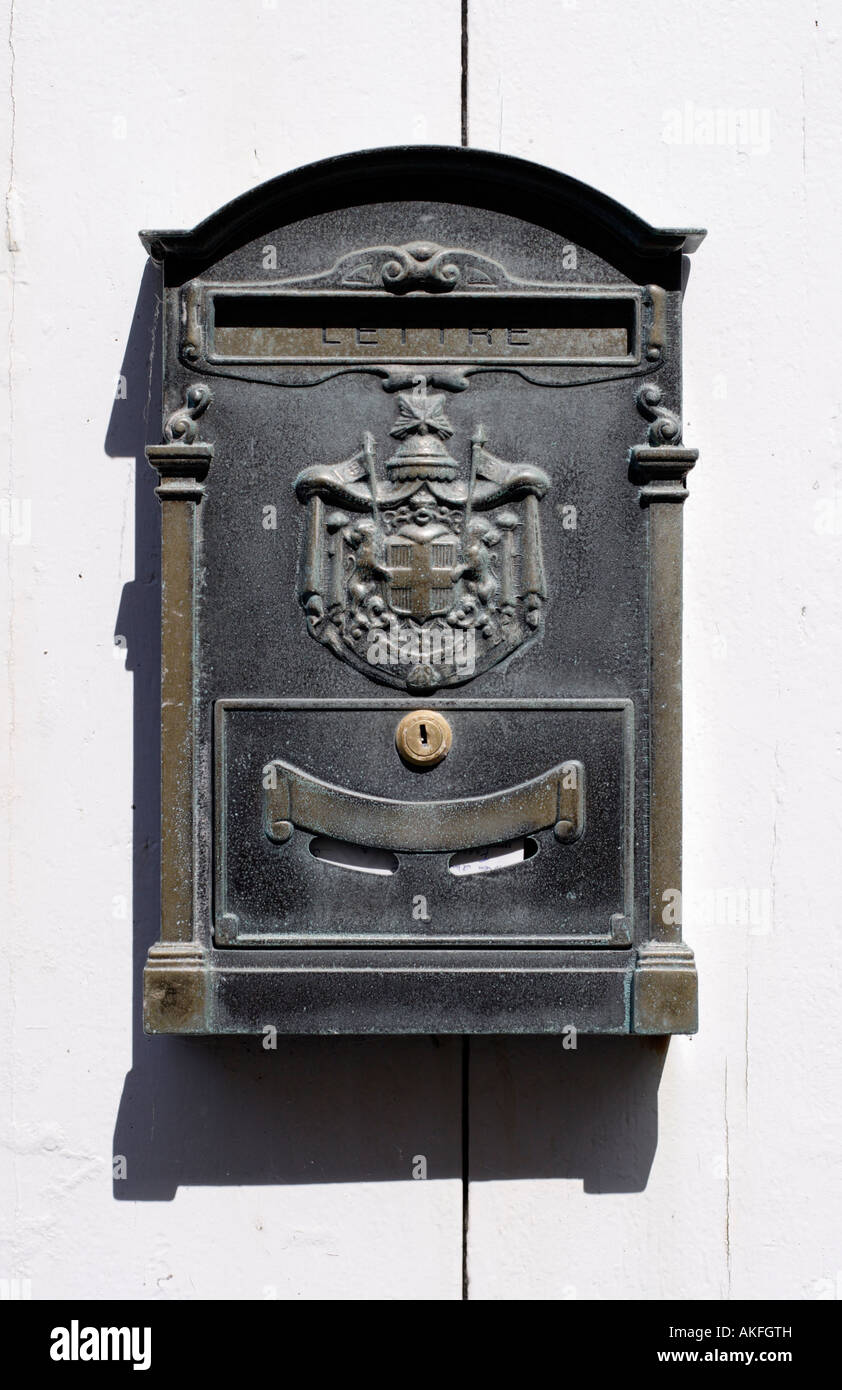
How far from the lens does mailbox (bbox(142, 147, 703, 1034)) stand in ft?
7.77

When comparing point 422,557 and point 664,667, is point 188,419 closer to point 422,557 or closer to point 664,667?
point 422,557

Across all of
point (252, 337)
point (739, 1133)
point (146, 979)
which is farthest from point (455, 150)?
point (739, 1133)

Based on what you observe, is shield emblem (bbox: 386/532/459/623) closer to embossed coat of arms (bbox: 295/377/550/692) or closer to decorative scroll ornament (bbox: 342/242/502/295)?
embossed coat of arms (bbox: 295/377/550/692)

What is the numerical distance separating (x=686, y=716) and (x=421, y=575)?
0.68 meters

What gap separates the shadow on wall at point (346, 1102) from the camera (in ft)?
8.57

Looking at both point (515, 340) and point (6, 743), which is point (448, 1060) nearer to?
point (6, 743)

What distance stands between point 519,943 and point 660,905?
280 millimetres

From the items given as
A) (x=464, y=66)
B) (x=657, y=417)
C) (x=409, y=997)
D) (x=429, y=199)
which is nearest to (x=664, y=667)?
(x=657, y=417)

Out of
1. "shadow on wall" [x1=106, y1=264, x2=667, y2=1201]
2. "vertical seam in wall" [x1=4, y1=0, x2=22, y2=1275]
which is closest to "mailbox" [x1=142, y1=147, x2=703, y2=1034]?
"shadow on wall" [x1=106, y1=264, x2=667, y2=1201]

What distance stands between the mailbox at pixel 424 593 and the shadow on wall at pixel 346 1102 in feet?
0.90

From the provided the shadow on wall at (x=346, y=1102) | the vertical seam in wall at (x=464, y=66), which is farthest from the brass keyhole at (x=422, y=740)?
the vertical seam in wall at (x=464, y=66)

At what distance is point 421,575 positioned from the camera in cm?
236

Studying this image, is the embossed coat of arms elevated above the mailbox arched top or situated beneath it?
situated beneath

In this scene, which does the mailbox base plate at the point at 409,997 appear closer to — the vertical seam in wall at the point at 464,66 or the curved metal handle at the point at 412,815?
the curved metal handle at the point at 412,815
